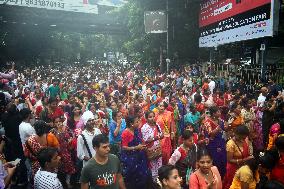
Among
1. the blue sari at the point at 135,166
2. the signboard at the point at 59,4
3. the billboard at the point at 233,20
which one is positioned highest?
the signboard at the point at 59,4

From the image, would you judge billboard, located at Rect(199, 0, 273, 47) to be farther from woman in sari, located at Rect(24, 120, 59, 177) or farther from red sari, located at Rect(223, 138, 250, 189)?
woman in sari, located at Rect(24, 120, 59, 177)

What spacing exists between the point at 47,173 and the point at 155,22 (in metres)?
22.5

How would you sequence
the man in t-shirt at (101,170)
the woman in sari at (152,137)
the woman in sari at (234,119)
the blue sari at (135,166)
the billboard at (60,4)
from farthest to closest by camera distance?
the billboard at (60,4)
the woman in sari at (234,119)
the woman in sari at (152,137)
the blue sari at (135,166)
the man in t-shirt at (101,170)

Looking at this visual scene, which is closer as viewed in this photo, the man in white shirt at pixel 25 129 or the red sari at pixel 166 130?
the man in white shirt at pixel 25 129

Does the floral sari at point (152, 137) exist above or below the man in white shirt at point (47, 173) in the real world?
below

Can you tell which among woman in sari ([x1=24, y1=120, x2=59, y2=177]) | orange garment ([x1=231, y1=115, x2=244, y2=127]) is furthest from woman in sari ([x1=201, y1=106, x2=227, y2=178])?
woman in sari ([x1=24, y1=120, x2=59, y2=177])

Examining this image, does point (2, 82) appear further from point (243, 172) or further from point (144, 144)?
point (243, 172)

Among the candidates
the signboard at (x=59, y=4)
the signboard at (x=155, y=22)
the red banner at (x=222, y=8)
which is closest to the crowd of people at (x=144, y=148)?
the red banner at (x=222, y=8)

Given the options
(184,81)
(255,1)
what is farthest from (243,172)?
(184,81)

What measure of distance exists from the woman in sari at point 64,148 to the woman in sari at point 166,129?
6.44 ft

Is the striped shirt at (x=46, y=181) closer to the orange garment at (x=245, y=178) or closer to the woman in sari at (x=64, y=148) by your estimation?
the orange garment at (x=245, y=178)

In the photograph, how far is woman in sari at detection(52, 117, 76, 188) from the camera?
306 inches

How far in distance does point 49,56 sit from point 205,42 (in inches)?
1202

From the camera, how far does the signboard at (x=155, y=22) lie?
2610 centimetres
